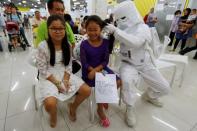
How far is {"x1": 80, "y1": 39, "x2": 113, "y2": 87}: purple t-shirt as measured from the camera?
134 cm

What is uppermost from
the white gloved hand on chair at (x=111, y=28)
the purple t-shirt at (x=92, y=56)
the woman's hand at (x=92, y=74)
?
the white gloved hand on chair at (x=111, y=28)

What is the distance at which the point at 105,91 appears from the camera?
1.27m

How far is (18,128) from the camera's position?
137 centimetres

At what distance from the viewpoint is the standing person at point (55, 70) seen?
1190 millimetres

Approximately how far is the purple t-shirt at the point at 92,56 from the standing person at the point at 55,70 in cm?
13

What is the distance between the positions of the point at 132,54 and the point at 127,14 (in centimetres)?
43

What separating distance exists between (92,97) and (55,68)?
0.49 metres

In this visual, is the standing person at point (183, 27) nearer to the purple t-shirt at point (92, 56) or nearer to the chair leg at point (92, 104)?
the purple t-shirt at point (92, 56)

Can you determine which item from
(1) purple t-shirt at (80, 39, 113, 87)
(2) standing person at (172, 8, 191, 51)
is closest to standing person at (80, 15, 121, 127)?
(1) purple t-shirt at (80, 39, 113, 87)

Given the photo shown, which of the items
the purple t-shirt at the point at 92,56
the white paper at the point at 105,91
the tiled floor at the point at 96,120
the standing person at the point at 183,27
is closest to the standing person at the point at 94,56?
the purple t-shirt at the point at 92,56

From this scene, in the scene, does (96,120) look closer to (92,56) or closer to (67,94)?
(67,94)

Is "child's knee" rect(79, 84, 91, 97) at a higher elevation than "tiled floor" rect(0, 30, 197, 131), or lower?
higher

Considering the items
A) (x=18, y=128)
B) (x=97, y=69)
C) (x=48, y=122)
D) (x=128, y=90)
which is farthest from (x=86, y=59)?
(x=18, y=128)

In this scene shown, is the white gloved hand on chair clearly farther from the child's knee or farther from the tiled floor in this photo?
the tiled floor
